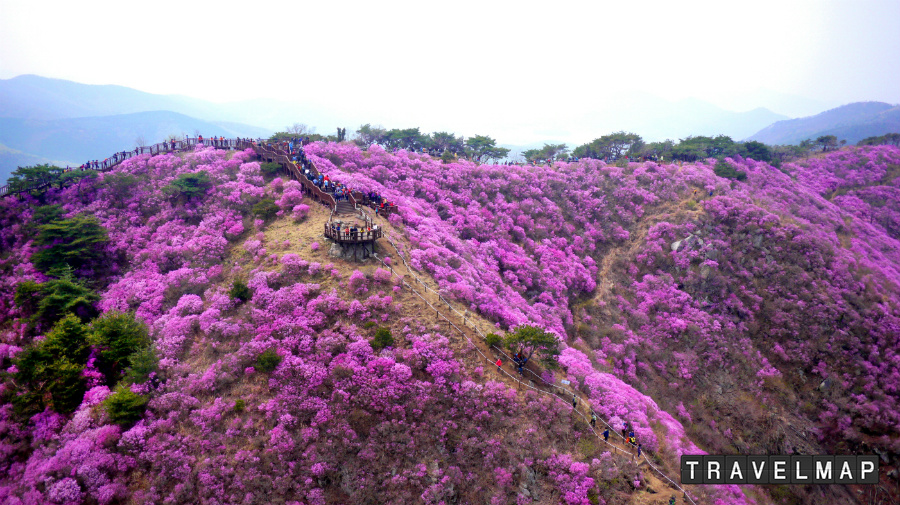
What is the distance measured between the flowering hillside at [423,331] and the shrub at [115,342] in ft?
0.50

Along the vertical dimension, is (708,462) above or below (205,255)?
below

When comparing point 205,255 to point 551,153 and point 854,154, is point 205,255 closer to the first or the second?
point 551,153

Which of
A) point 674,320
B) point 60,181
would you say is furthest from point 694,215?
point 60,181

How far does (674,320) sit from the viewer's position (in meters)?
36.4

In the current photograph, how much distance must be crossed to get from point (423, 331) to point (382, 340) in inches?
109

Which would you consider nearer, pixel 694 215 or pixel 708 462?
pixel 708 462

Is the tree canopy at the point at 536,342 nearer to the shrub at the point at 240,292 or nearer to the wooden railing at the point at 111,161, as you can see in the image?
the shrub at the point at 240,292

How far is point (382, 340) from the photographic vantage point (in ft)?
70.6

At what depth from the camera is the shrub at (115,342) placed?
21.2 meters

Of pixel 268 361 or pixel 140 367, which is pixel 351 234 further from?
pixel 140 367

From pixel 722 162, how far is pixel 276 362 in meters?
69.7

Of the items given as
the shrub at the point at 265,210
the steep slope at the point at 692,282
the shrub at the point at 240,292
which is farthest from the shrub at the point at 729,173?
the shrub at the point at 240,292

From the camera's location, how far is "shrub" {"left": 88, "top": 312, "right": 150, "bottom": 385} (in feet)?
69.4

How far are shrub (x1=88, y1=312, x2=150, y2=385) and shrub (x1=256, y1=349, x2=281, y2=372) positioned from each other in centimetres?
745
